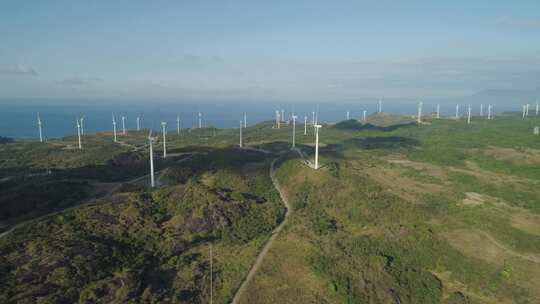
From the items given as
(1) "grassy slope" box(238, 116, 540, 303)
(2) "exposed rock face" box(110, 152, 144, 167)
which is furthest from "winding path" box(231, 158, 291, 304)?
(2) "exposed rock face" box(110, 152, 144, 167)

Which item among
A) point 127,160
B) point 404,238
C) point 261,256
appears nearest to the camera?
point 261,256

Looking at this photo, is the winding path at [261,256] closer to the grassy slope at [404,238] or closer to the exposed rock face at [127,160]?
the grassy slope at [404,238]

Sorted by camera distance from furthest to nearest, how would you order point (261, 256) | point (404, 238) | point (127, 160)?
1. point (127, 160)
2. point (404, 238)
3. point (261, 256)

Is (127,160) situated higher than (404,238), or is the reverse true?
(127,160)

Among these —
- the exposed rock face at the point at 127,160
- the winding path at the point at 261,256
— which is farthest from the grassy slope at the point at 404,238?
the exposed rock face at the point at 127,160

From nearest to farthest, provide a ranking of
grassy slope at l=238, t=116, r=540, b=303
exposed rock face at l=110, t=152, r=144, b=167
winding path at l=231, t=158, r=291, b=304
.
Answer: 1. winding path at l=231, t=158, r=291, b=304
2. grassy slope at l=238, t=116, r=540, b=303
3. exposed rock face at l=110, t=152, r=144, b=167

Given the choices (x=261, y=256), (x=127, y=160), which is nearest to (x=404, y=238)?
(x=261, y=256)

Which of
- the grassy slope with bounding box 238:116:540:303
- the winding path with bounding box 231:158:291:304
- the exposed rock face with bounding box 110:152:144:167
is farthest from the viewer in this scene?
the exposed rock face with bounding box 110:152:144:167

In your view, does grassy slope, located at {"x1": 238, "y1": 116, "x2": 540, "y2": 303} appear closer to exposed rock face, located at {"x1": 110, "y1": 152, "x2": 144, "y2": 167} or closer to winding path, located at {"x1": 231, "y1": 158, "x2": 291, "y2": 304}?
winding path, located at {"x1": 231, "y1": 158, "x2": 291, "y2": 304}

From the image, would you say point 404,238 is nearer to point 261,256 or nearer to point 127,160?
point 261,256

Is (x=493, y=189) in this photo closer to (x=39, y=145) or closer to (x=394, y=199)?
(x=394, y=199)

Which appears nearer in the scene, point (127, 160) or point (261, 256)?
point (261, 256)

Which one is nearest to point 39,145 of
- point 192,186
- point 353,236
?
point 192,186
